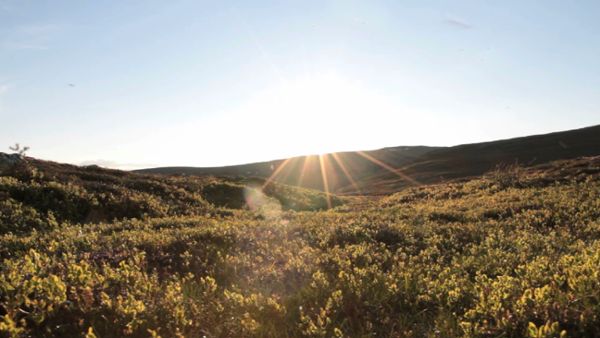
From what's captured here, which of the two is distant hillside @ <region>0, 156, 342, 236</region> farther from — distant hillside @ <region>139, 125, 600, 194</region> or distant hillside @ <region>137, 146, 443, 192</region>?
distant hillside @ <region>137, 146, 443, 192</region>

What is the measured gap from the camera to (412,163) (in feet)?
336

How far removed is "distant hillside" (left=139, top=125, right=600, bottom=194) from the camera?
78.1m

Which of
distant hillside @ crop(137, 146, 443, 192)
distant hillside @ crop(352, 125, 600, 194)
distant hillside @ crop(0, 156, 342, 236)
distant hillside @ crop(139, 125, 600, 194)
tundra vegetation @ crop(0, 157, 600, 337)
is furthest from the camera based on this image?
distant hillside @ crop(137, 146, 443, 192)

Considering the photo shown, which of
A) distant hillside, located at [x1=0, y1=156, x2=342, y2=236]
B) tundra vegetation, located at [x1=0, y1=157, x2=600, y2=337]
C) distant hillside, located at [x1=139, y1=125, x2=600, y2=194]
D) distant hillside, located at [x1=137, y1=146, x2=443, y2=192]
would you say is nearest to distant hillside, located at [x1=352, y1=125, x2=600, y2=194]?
distant hillside, located at [x1=139, y1=125, x2=600, y2=194]

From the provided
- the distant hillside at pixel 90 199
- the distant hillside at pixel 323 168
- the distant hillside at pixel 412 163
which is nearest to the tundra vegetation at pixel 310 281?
the distant hillside at pixel 90 199

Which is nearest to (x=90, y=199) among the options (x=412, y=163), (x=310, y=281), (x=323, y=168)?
(x=310, y=281)

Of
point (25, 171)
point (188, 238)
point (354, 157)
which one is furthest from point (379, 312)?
point (354, 157)

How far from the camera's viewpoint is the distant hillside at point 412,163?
3073 inches

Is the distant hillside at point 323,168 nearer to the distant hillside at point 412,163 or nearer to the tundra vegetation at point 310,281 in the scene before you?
the distant hillside at point 412,163

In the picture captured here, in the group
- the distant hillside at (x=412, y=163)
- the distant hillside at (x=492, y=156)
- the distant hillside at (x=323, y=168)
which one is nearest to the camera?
the distant hillside at (x=492, y=156)

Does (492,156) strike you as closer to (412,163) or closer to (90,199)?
(412,163)

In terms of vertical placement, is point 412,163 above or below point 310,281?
below

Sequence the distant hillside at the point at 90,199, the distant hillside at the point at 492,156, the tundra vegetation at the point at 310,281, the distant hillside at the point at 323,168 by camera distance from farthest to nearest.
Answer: the distant hillside at the point at 323,168 < the distant hillside at the point at 492,156 < the distant hillside at the point at 90,199 < the tundra vegetation at the point at 310,281

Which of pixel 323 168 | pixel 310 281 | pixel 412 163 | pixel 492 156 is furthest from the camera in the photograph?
pixel 323 168
